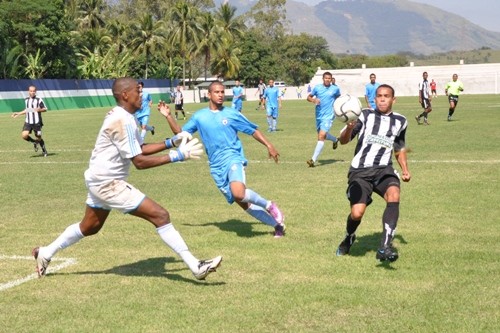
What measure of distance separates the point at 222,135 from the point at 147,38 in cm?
8530

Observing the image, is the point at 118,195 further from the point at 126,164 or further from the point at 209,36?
the point at 209,36

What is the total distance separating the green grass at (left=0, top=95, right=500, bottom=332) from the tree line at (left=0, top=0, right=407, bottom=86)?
187 feet

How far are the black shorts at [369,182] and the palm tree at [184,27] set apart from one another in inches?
3388

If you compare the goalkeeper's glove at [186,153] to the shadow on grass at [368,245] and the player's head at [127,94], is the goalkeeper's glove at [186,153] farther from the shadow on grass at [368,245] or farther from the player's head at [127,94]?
the shadow on grass at [368,245]

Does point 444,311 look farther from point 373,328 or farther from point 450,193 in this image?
point 450,193

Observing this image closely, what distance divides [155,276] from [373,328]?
274 cm

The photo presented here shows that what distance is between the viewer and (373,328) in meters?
5.87

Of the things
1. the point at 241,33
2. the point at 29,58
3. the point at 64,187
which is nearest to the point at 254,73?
the point at 241,33

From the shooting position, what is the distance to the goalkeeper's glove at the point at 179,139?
7.27 m

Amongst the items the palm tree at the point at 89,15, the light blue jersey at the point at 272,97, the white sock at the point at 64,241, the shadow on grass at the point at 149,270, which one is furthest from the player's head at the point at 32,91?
the palm tree at the point at 89,15

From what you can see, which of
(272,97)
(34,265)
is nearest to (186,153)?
(34,265)

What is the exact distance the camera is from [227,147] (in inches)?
387

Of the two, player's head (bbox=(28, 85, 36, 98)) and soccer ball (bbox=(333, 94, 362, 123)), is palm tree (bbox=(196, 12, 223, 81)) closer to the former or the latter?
player's head (bbox=(28, 85, 36, 98))

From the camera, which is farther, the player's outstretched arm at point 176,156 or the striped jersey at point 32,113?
the striped jersey at point 32,113
